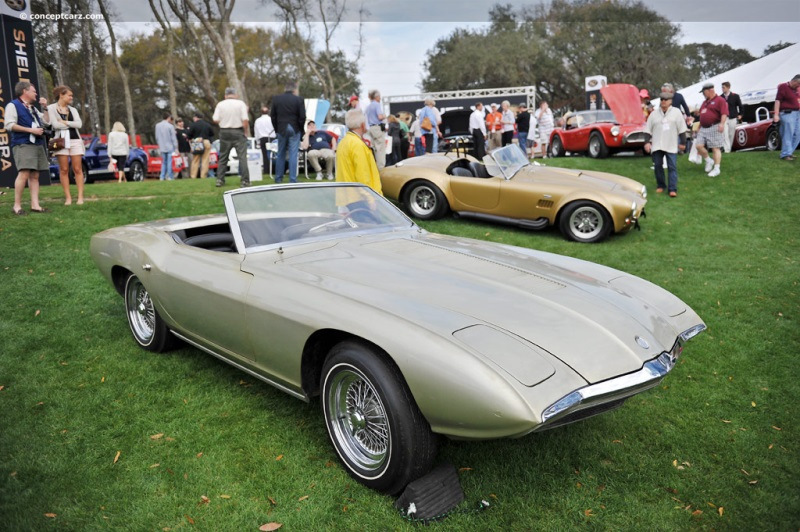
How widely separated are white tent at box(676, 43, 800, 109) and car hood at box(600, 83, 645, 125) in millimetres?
4531

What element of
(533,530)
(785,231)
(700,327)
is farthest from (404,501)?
(785,231)

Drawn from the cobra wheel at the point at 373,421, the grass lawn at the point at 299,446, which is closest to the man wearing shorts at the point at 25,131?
the grass lawn at the point at 299,446

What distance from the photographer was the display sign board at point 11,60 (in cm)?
1266

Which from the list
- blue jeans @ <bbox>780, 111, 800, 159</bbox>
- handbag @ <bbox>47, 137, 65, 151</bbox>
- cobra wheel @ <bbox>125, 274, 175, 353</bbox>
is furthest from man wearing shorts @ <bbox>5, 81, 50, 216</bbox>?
blue jeans @ <bbox>780, 111, 800, 159</bbox>

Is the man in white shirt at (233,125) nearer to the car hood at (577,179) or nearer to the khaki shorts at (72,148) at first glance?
the khaki shorts at (72,148)

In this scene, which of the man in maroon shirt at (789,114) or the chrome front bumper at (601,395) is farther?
the man in maroon shirt at (789,114)

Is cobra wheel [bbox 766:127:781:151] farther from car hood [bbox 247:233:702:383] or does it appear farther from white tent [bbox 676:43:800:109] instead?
car hood [bbox 247:233:702:383]

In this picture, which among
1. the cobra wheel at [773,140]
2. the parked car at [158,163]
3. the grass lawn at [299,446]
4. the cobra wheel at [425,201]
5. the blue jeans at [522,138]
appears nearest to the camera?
the grass lawn at [299,446]

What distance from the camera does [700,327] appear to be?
9.78 feet

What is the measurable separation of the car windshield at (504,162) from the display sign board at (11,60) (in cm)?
1027

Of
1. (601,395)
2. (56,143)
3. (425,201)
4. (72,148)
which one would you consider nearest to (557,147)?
(425,201)

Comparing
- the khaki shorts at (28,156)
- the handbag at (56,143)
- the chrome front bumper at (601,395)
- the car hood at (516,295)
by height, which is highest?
the handbag at (56,143)

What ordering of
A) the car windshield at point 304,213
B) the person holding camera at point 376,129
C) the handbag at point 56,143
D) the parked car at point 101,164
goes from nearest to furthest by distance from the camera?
the car windshield at point 304,213 → the handbag at point 56,143 → the person holding camera at point 376,129 → the parked car at point 101,164

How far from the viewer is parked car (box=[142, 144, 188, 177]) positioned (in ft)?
47.9
